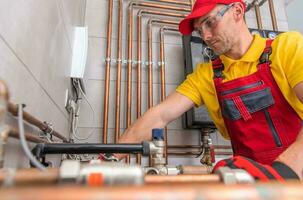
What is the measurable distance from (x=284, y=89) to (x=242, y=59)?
0.20 meters

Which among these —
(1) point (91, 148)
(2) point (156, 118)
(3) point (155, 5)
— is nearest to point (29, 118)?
(1) point (91, 148)

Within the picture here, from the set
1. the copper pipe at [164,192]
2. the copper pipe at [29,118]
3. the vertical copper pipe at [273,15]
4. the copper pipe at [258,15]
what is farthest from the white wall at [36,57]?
the vertical copper pipe at [273,15]

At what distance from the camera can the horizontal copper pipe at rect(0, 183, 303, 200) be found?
0.19 meters

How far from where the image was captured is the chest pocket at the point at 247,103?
0.96 m

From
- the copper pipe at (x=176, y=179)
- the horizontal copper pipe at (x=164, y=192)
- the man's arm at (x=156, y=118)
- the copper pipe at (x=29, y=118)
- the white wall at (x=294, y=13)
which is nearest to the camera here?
the horizontal copper pipe at (x=164, y=192)

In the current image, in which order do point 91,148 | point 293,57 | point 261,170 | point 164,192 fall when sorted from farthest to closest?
point 293,57, point 91,148, point 261,170, point 164,192

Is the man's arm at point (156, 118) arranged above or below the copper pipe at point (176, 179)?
above

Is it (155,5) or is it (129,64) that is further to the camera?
(155,5)

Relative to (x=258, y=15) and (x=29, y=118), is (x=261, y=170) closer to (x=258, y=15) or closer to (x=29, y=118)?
(x=29, y=118)

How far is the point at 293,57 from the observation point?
908 mm

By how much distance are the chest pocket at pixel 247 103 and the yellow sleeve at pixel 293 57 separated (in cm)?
10

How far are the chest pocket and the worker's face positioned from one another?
0.22 m

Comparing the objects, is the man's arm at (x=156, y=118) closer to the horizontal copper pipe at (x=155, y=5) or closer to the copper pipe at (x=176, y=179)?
the copper pipe at (x=176, y=179)

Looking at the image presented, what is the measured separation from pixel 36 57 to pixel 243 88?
73cm
